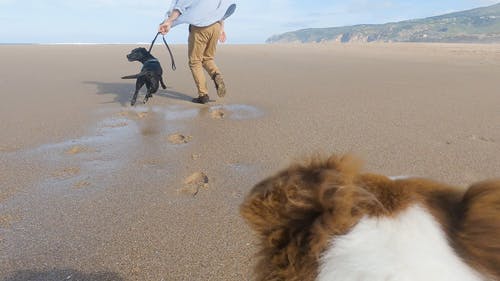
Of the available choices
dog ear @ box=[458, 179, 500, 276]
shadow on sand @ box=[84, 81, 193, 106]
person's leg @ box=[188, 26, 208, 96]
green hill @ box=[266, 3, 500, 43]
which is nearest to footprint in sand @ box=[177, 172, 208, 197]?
dog ear @ box=[458, 179, 500, 276]

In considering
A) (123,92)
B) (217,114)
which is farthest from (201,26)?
(123,92)

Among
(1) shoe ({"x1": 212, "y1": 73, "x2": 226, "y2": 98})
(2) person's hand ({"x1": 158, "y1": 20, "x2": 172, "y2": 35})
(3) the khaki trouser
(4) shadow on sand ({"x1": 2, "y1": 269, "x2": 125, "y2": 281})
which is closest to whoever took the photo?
(4) shadow on sand ({"x1": 2, "y1": 269, "x2": 125, "y2": 281})

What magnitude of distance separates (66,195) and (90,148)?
1186mm

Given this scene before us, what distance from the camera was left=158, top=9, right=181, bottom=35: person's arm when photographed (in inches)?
232

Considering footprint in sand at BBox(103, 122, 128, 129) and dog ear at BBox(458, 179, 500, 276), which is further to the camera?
footprint in sand at BBox(103, 122, 128, 129)

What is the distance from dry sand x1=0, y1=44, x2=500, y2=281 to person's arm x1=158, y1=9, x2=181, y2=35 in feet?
3.70

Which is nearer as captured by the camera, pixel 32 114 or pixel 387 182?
pixel 387 182

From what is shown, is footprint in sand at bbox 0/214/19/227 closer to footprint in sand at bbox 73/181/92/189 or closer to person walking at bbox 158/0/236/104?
footprint in sand at bbox 73/181/92/189

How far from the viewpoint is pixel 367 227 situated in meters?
0.76

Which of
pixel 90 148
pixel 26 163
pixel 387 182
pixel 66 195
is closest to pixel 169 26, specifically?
pixel 90 148

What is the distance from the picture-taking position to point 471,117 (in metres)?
4.89

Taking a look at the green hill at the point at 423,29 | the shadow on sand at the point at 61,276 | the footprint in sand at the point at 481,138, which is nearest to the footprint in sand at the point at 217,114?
the footprint in sand at the point at 481,138

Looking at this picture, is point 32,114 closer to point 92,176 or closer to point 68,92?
point 68,92

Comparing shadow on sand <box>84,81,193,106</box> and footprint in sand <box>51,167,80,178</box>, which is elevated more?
footprint in sand <box>51,167,80,178</box>
